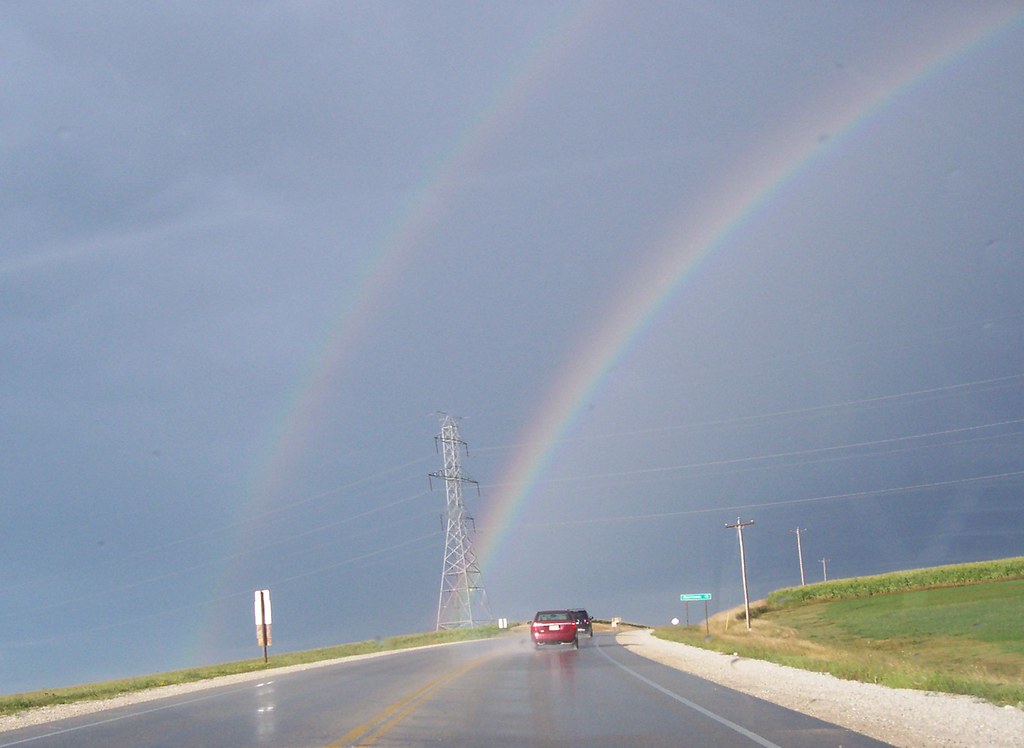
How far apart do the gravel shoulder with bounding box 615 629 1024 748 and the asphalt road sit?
694 millimetres

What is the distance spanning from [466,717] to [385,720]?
1.43 meters

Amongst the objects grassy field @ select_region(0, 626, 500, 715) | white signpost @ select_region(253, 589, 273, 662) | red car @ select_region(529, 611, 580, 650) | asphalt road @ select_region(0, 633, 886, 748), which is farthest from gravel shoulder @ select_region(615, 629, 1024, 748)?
white signpost @ select_region(253, 589, 273, 662)

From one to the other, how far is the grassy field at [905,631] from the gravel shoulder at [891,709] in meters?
0.79

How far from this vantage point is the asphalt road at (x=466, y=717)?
15656 millimetres

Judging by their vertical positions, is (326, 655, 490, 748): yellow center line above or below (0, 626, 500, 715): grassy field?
above

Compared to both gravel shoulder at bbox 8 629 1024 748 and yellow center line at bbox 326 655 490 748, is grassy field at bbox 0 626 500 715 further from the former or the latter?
yellow center line at bbox 326 655 490 748

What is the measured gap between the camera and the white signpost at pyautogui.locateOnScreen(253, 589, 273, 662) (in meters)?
53.9

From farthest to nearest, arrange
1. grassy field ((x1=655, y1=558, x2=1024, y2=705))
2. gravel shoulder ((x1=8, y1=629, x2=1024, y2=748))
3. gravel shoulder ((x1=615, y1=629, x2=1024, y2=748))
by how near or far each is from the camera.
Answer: grassy field ((x1=655, y1=558, x2=1024, y2=705))
gravel shoulder ((x1=8, y1=629, x2=1024, y2=748))
gravel shoulder ((x1=615, y1=629, x2=1024, y2=748))

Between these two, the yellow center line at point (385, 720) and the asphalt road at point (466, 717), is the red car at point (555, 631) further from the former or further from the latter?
the yellow center line at point (385, 720)

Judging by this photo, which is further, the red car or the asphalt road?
the red car

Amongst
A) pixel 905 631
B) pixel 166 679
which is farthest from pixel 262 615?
pixel 905 631

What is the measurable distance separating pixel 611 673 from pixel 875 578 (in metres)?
67.5

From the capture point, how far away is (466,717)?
1912 centimetres

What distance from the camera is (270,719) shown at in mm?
20297
